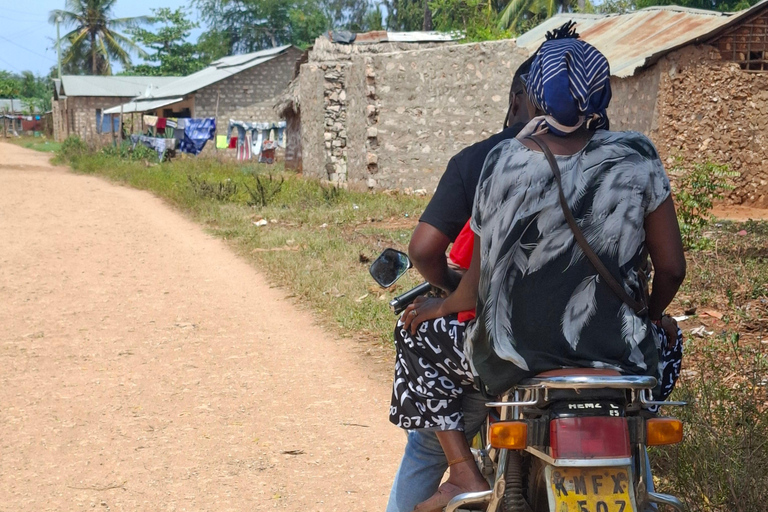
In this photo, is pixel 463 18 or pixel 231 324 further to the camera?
pixel 463 18

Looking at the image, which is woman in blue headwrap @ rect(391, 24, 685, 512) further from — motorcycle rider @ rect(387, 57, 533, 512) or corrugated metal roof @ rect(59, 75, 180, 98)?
corrugated metal roof @ rect(59, 75, 180, 98)

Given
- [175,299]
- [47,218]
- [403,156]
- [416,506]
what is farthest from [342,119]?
[416,506]

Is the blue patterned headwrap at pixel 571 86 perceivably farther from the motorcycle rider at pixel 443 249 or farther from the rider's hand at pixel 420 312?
the rider's hand at pixel 420 312

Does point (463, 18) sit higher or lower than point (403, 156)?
higher

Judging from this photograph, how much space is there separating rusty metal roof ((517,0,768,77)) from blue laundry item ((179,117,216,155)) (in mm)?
16712

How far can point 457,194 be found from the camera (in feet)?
7.49

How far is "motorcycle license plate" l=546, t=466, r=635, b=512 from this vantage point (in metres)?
1.91

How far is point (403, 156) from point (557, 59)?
13.2m

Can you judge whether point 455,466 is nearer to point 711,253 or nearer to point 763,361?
point 763,361

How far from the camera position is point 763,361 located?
4.48m

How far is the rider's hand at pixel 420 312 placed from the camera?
2352 millimetres

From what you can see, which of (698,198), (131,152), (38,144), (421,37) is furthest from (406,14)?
(698,198)

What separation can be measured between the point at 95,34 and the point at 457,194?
61.1 meters

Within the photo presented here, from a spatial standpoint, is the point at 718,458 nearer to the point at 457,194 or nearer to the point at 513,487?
the point at 513,487
